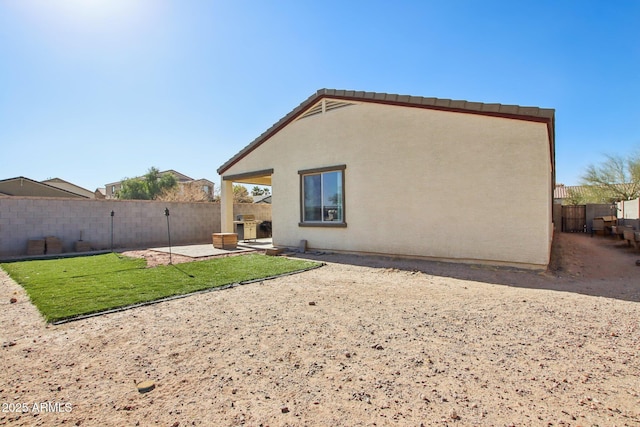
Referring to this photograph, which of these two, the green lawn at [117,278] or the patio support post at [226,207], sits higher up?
the patio support post at [226,207]

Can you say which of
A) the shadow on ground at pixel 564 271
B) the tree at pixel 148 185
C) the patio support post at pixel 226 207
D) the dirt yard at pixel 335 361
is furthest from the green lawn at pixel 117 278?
the tree at pixel 148 185

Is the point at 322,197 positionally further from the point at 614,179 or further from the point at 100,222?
the point at 614,179

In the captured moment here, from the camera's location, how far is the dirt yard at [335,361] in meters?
2.04

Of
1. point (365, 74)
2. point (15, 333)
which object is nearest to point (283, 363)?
point (15, 333)

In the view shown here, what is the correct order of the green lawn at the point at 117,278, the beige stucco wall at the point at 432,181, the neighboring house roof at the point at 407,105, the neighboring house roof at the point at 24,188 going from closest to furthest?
the green lawn at the point at 117,278 → the neighboring house roof at the point at 407,105 → the beige stucco wall at the point at 432,181 → the neighboring house roof at the point at 24,188

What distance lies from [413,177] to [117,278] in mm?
7001

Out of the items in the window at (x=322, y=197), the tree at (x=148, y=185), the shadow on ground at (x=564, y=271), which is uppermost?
the tree at (x=148, y=185)

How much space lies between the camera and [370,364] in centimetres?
271

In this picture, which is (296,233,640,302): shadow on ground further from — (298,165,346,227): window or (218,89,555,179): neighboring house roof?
(218,89,555,179): neighboring house roof

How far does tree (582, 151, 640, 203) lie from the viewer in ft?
71.6

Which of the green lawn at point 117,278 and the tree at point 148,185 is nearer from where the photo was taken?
the green lawn at point 117,278

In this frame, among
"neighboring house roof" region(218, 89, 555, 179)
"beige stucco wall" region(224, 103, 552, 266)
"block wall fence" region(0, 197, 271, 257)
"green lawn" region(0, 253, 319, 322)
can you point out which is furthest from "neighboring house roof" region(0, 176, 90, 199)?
"beige stucco wall" region(224, 103, 552, 266)

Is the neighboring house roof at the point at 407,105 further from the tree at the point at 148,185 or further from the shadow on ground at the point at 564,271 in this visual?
the tree at the point at 148,185

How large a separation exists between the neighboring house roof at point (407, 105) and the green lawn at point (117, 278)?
4638 millimetres
